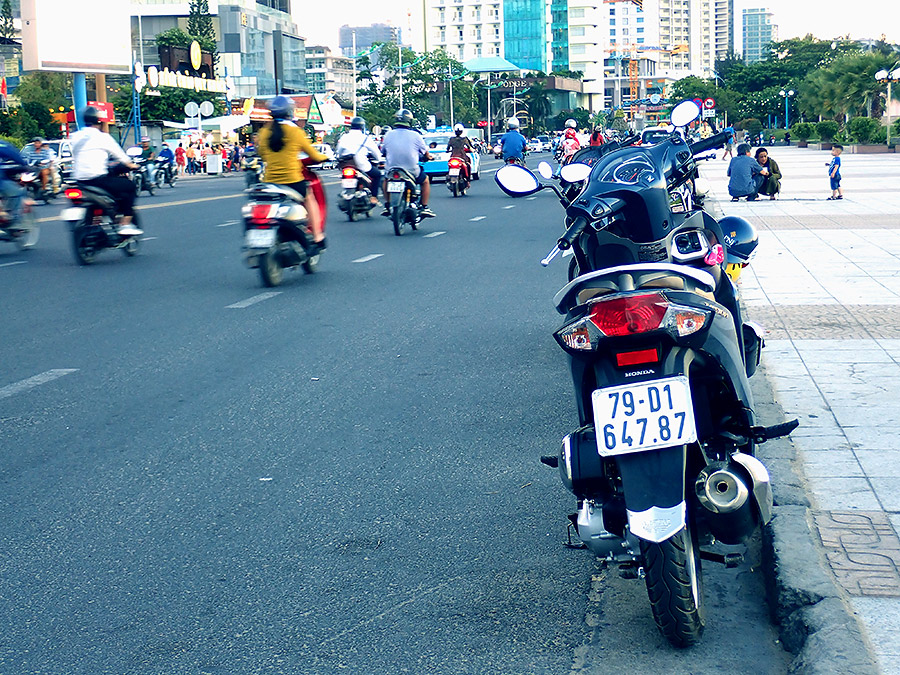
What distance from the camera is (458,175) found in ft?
94.0

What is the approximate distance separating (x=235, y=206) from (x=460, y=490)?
2154 cm

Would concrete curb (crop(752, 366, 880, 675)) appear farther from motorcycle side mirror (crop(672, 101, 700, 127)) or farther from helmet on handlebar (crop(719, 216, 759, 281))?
motorcycle side mirror (crop(672, 101, 700, 127))

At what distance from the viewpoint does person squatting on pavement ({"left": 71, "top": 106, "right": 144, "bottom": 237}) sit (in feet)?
46.0

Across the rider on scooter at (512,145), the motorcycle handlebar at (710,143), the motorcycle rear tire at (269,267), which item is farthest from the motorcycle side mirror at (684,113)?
the rider on scooter at (512,145)

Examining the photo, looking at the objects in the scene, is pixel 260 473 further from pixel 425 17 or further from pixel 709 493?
pixel 425 17

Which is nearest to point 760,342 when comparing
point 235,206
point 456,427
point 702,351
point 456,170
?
point 702,351

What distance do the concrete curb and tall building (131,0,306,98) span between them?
337ft

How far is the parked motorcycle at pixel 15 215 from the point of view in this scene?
15.9 meters

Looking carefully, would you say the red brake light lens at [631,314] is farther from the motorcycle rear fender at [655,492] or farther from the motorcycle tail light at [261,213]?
the motorcycle tail light at [261,213]

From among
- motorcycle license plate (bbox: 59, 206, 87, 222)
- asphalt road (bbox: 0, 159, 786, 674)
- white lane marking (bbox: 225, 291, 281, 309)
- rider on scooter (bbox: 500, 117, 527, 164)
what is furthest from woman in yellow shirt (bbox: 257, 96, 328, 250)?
rider on scooter (bbox: 500, 117, 527, 164)

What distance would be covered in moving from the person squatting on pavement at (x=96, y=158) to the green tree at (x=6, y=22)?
9305cm

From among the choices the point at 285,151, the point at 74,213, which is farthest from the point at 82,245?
the point at 285,151

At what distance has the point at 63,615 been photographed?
3852 mm

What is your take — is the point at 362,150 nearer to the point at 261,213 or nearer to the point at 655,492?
the point at 261,213
